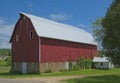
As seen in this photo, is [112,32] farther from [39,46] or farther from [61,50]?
[61,50]

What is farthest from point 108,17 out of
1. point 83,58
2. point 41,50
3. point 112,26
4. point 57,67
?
point 83,58

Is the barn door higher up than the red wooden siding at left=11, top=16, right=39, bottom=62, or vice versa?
the red wooden siding at left=11, top=16, right=39, bottom=62

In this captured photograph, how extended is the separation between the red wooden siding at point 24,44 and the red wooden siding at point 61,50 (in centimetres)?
158

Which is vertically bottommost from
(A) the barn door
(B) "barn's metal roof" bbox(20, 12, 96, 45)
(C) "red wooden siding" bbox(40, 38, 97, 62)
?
(A) the barn door

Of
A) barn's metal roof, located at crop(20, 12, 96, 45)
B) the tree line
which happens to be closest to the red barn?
barn's metal roof, located at crop(20, 12, 96, 45)

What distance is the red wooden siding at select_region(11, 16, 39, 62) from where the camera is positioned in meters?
51.6

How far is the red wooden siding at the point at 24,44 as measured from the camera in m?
51.6

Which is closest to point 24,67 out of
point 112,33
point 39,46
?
point 39,46

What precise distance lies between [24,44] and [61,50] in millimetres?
7740

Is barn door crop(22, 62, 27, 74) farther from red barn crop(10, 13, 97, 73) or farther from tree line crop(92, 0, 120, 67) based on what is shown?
tree line crop(92, 0, 120, 67)

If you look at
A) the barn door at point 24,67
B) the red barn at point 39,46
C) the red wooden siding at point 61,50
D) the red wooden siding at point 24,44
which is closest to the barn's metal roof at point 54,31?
the red barn at point 39,46

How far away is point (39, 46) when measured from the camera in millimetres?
50688

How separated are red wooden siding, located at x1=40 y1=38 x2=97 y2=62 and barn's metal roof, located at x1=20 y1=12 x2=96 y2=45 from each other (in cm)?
98

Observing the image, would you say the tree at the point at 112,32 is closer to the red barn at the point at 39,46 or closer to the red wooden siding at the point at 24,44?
the red barn at the point at 39,46
